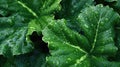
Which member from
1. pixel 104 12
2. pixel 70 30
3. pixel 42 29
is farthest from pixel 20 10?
pixel 104 12

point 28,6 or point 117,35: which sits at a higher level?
point 28,6

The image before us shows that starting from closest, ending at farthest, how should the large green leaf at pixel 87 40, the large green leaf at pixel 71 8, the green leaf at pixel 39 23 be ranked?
the large green leaf at pixel 87 40, the green leaf at pixel 39 23, the large green leaf at pixel 71 8

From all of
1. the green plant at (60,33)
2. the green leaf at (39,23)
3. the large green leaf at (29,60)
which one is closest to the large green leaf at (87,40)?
the green plant at (60,33)

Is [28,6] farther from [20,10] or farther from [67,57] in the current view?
[67,57]

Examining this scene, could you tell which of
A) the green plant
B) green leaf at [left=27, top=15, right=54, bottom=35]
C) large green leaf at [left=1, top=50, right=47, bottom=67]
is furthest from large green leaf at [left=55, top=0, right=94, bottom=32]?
large green leaf at [left=1, top=50, right=47, bottom=67]

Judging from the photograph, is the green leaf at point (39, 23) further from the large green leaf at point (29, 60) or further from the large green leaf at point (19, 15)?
the large green leaf at point (29, 60)

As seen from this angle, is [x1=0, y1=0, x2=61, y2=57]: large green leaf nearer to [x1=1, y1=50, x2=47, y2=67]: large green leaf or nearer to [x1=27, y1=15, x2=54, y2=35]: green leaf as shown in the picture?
[x1=27, y1=15, x2=54, y2=35]: green leaf

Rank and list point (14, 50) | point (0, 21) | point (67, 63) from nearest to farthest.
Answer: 1. point (67, 63)
2. point (14, 50)
3. point (0, 21)
